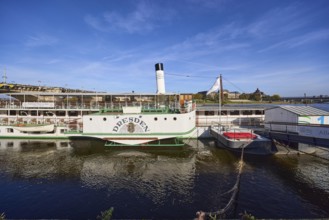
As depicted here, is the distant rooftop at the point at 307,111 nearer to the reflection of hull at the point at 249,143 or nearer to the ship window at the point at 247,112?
the reflection of hull at the point at 249,143

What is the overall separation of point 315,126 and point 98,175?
21.8 meters

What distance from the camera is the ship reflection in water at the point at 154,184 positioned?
1359cm

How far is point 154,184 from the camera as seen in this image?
17594 mm

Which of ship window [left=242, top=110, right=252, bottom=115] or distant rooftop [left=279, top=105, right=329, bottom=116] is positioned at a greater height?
distant rooftop [left=279, top=105, right=329, bottom=116]

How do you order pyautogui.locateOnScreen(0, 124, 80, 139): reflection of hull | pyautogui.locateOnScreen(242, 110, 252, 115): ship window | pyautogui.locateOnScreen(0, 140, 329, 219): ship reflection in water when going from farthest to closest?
pyautogui.locateOnScreen(242, 110, 252, 115): ship window → pyautogui.locateOnScreen(0, 124, 80, 139): reflection of hull → pyautogui.locateOnScreen(0, 140, 329, 219): ship reflection in water

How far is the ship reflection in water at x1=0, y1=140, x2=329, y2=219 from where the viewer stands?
13.6m

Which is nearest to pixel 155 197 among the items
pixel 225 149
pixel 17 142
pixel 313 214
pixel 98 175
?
pixel 98 175

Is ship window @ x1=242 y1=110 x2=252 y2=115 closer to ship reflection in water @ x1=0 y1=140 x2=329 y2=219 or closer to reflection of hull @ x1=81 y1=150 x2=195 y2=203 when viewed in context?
ship reflection in water @ x1=0 y1=140 x2=329 y2=219

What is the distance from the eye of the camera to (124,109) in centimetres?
2912

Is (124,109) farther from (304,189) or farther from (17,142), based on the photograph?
(304,189)

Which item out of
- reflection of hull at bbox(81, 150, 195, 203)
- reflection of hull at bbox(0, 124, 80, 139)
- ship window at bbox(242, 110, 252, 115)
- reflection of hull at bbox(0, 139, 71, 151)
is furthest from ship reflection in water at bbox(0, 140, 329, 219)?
ship window at bbox(242, 110, 252, 115)

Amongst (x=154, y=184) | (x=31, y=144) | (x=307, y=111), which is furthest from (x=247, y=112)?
(x=31, y=144)

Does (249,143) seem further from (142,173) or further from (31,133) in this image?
(31,133)

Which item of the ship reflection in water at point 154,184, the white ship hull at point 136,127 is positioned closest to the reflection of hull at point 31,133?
the ship reflection in water at point 154,184
